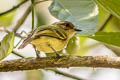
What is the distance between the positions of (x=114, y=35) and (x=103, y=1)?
0.21 m

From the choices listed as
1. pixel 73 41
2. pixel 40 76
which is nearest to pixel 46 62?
pixel 73 41

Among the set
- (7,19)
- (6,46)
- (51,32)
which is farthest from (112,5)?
(7,19)

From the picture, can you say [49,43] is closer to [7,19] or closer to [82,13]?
[82,13]

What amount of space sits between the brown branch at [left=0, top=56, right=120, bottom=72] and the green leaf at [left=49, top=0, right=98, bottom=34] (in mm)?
112

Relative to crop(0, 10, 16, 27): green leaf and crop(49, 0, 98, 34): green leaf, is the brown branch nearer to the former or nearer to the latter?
crop(49, 0, 98, 34): green leaf

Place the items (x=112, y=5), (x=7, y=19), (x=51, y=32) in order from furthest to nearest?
1. (x=7, y=19)
2. (x=51, y=32)
3. (x=112, y=5)

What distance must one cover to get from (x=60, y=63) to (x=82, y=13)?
0.69ft

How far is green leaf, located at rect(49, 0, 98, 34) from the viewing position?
1.27 m

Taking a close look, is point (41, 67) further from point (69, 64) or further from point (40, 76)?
point (40, 76)

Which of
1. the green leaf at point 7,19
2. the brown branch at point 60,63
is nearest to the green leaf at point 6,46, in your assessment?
the brown branch at point 60,63

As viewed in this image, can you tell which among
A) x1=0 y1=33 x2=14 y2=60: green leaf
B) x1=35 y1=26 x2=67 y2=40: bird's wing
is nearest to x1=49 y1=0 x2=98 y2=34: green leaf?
x1=35 y1=26 x2=67 y2=40: bird's wing

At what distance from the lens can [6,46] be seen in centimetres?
131

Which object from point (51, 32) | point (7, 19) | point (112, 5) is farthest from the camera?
point (7, 19)

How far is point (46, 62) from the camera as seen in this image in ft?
4.28
